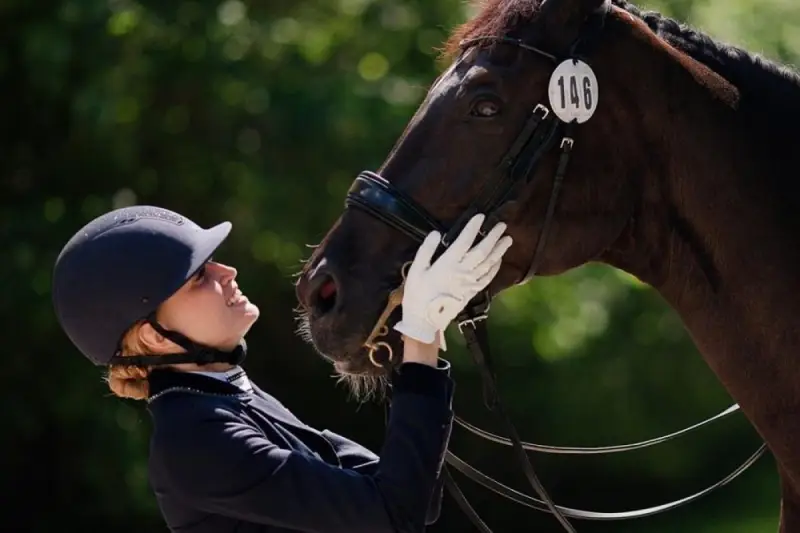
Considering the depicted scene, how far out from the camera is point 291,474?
2.21 meters

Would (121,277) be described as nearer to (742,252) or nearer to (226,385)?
(226,385)

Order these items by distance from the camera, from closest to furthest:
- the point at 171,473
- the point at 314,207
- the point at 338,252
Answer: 1. the point at 171,473
2. the point at 338,252
3. the point at 314,207

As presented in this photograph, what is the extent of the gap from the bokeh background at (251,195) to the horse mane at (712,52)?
9.93 ft

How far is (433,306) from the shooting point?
7.43 ft

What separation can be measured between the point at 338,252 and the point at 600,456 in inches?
203

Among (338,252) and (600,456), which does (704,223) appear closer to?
(338,252)

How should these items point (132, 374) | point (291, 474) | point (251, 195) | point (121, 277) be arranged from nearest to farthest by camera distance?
1. point (291, 474)
2. point (121, 277)
3. point (132, 374)
4. point (251, 195)

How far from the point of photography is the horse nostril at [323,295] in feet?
7.86

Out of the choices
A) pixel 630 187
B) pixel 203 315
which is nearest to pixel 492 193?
pixel 630 187

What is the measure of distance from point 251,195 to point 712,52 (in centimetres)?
351

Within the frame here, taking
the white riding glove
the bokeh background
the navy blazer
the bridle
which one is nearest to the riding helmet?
the navy blazer

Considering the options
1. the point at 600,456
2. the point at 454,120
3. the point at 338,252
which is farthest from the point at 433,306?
the point at 600,456

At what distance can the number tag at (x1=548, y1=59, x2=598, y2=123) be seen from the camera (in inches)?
94.4

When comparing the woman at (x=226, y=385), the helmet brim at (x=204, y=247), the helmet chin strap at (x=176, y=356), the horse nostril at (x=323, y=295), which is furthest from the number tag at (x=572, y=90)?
the helmet chin strap at (x=176, y=356)
